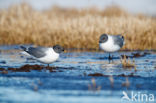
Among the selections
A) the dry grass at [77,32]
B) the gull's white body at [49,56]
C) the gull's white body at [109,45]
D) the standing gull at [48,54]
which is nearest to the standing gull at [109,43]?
the gull's white body at [109,45]

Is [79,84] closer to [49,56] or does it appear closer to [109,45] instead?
[49,56]

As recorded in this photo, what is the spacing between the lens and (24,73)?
25.5ft

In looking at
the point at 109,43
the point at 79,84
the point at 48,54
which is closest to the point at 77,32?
the point at 109,43

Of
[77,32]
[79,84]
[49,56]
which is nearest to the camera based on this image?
[79,84]

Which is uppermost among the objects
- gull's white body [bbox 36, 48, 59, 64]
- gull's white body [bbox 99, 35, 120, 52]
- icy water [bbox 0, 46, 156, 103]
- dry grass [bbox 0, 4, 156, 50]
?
dry grass [bbox 0, 4, 156, 50]

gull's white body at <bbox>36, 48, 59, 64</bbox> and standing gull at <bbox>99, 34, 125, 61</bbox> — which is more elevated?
standing gull at <bbox>99, 34, 125, 61</bbox>

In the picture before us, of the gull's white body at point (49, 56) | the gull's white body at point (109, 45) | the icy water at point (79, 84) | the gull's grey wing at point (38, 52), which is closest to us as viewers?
the icy water at point (79, 84)

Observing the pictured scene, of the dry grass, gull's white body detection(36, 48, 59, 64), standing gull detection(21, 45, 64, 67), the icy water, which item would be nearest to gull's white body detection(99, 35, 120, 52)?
the icy water

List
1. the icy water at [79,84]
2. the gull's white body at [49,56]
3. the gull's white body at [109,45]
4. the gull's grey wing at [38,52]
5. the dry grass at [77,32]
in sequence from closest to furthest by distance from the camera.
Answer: the icy water at [79,84]
the gull's white body at [49,56]
the gull's grey wing at [38,52]
the gull's white body at [109,45]
the dry grass at [77,32]

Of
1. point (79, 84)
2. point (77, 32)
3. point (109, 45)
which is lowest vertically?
point (79, 84)

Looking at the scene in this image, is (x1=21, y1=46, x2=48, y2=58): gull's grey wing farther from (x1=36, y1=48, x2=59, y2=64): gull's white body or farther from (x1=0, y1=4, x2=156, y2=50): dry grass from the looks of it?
(x1=0, y1=4, x2=156, y2=50): dry grass

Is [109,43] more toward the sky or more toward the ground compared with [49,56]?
more toward the sky

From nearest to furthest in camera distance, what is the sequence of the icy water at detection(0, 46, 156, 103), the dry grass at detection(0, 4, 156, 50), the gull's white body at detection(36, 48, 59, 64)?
the icy water at detection(0, 46, 156, 103), the gull's white body at detection(36, 48, 59, 64), the dry grass at detection(0, 4, 156, 50)

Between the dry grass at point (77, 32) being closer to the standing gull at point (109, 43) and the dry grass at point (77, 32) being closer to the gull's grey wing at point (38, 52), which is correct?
the standing gull at point (109, 43)
